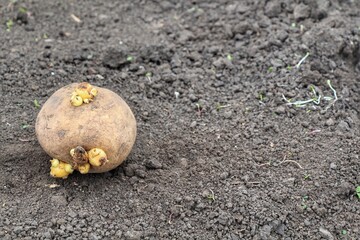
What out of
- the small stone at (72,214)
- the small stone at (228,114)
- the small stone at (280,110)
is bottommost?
the small stone at (280,110)

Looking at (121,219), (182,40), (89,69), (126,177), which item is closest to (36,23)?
(89,69)

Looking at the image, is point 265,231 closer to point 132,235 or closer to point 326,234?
point 326,234

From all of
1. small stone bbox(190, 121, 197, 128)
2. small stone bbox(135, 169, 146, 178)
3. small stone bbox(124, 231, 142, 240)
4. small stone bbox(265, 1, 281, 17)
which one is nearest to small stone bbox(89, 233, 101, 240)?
small stone bbox(124, 231, 142, 240)

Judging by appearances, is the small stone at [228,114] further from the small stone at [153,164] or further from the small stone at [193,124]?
the small stone at [153,164]

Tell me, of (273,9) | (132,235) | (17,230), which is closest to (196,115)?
(132,235)

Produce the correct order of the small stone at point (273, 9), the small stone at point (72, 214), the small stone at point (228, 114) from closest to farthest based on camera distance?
the small stone at point (72, 214)
the small stone at point (228, 114)
the small stone at point (273, 9)

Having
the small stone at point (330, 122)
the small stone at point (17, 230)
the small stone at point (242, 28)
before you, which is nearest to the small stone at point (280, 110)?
the small stone at point (330, 122)
